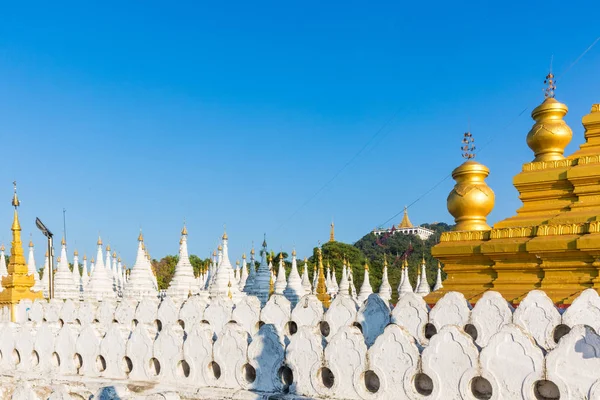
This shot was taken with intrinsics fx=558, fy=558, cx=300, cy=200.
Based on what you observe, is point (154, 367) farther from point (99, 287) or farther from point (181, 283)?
point (99, 287)

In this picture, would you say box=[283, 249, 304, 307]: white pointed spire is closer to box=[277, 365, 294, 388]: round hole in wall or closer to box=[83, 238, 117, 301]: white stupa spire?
box=[83, 238, 117, 301]: white stupa spire

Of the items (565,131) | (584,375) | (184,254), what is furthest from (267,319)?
(184,254)

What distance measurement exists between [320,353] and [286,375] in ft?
1.83

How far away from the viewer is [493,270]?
36.7ft

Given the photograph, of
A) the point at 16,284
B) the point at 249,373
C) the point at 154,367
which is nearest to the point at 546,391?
the point at 249,373

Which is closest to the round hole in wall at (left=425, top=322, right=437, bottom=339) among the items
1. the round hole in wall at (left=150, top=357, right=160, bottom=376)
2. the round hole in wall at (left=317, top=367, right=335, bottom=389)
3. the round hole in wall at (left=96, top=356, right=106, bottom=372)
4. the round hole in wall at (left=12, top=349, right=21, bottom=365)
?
the round hole in wall at (left=317, top=367, right=335, bottom=389)

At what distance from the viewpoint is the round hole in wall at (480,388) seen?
16.6ft

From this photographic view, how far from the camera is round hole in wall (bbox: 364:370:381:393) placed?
5.70 meters

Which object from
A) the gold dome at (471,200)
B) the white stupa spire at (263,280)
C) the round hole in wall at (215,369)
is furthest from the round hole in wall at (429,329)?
the white stupa spire at (263,280)

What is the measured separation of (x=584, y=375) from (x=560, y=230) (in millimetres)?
6201

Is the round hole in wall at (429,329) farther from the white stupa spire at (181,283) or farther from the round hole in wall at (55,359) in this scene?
the white stupa spire at (181,283)

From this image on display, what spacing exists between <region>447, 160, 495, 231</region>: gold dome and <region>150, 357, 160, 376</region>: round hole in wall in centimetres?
754

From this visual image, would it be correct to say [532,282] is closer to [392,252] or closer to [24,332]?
[24,332]

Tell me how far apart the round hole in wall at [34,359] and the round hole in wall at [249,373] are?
3809mm
